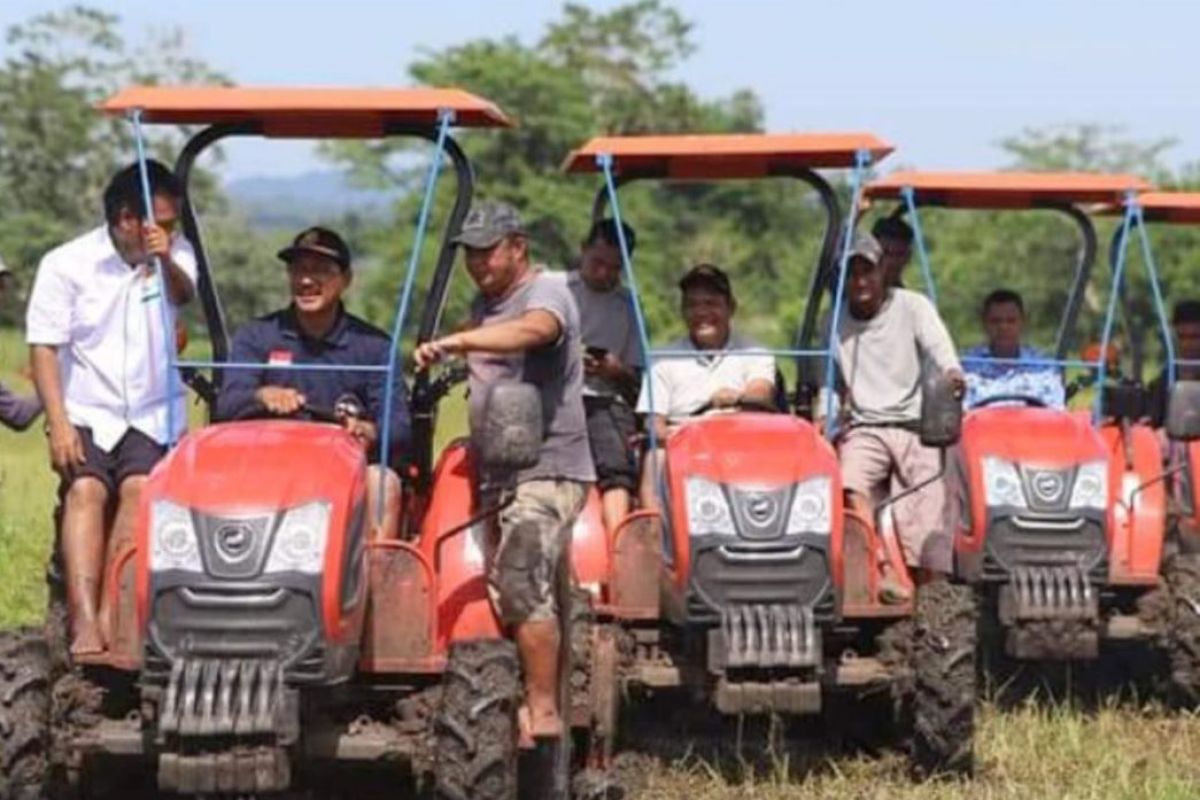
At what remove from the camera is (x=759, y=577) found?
8531mm

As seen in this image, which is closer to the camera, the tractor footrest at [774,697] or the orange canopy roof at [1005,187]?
the tractor footrest at [774,697]

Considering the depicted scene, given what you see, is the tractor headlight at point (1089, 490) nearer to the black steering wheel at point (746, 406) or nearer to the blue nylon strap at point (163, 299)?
the black steering wheel at point (746, 406)

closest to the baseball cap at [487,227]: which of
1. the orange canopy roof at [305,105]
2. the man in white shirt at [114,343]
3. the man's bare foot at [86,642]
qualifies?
the orange canopy roof at [305,105]

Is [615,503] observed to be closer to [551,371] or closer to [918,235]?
[918,235]

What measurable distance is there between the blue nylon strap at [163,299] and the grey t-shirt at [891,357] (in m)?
3.04

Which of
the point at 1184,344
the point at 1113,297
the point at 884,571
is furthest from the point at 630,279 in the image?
the point at 1184,344

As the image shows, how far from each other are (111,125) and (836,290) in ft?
152

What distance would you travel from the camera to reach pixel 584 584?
9352 mm

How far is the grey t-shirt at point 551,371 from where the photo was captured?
25.7 feet

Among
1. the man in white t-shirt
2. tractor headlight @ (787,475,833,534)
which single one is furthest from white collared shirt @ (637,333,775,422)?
tractor headlight @ (787,475,833,534)

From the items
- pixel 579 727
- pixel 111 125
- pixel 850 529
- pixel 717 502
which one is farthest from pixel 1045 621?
pixel 111 125

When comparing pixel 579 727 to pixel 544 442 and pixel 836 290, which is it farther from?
pixel 836 290

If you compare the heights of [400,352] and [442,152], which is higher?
[442,152]

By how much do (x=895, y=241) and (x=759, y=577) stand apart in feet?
9.72
